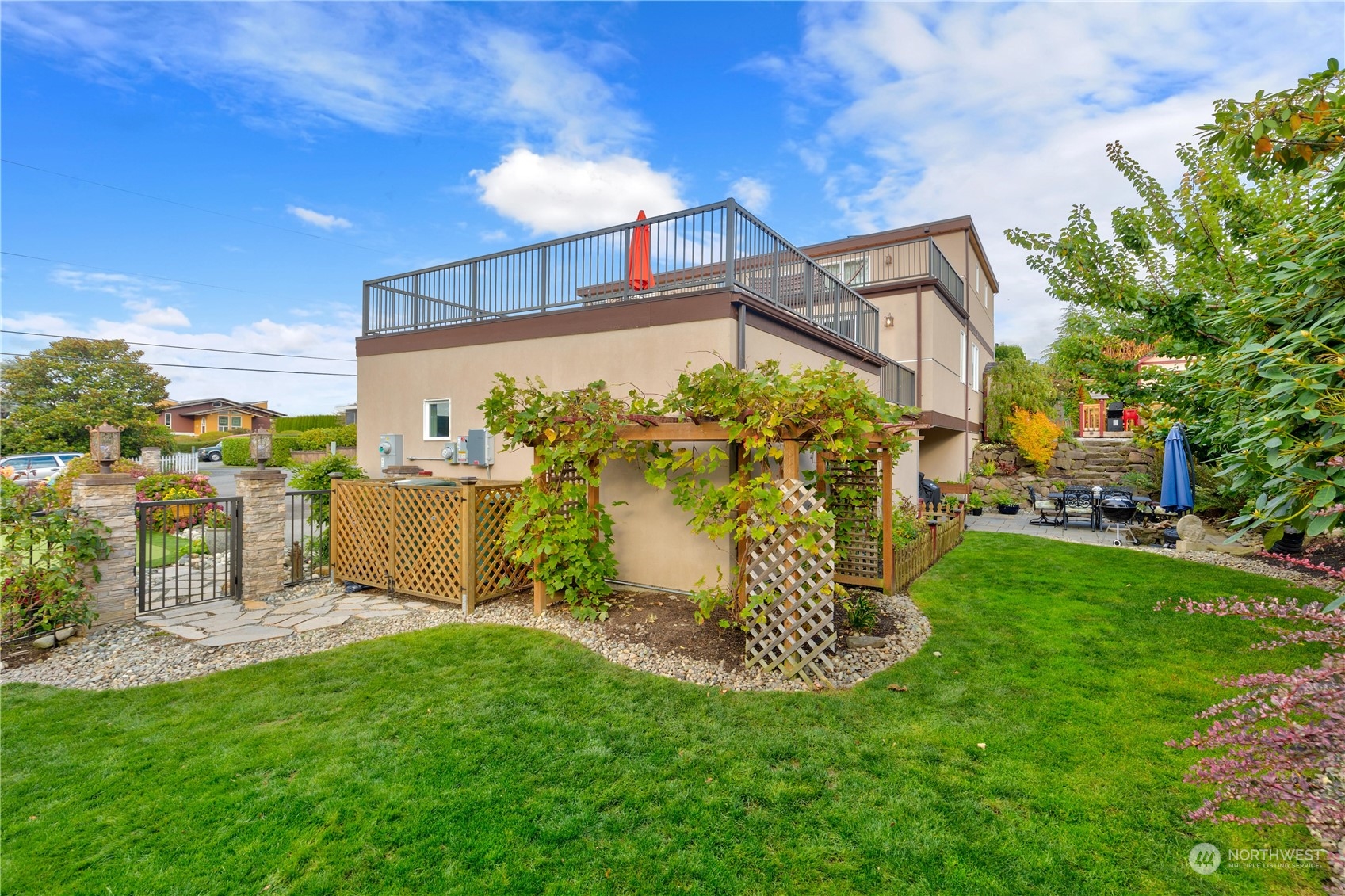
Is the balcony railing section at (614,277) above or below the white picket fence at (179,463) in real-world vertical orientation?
above

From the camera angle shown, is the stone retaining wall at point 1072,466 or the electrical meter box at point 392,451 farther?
the stone retaining wall at point 1072,466

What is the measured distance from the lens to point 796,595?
4.79 metres

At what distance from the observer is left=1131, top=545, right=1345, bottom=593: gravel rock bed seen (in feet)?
24.5

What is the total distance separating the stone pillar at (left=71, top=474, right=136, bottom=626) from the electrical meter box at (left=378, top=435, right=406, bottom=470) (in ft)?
12.3

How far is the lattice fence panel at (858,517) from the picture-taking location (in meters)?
7.23

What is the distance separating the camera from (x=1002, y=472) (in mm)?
16953

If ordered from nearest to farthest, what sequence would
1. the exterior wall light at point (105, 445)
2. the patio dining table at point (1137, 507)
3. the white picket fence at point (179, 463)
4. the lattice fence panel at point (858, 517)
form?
the exterior wall light at point (105, 445), the lattice fence panel at point (858, 517), the patio dining table at point (1137, 507), the white picket fence at point (179, 463)

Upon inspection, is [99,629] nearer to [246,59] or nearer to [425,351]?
[425,351]

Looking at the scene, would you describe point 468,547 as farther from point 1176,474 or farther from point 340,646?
point 1176,474

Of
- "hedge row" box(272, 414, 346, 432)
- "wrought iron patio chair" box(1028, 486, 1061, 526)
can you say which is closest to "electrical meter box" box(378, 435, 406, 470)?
"wrought iron patio chair" box(1028, 486, 1061, 526)

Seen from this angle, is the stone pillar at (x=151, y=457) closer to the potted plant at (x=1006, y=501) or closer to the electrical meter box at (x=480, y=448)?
the electrical meter box at (x=480, y=448)

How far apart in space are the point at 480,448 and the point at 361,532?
79.7 inches

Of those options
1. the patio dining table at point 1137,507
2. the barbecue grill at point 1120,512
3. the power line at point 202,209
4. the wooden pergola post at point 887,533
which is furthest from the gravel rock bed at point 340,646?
the power line at point 202,209

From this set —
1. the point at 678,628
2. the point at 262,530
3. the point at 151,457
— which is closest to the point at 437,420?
the point at 262,530
